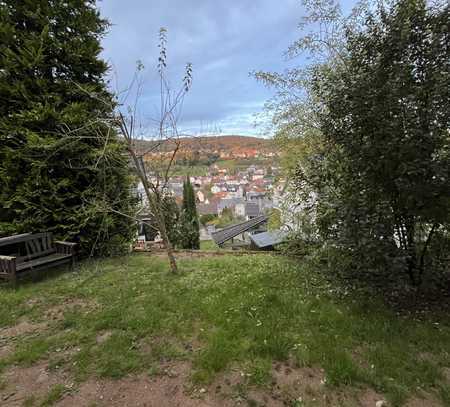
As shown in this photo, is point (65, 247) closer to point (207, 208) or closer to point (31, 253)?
point (31, 253)

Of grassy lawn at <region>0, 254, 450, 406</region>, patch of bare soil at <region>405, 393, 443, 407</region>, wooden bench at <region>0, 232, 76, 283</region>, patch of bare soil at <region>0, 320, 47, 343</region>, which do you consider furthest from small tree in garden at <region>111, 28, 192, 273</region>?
patch of bare soil at <region>405, 393, 443, 407</region>

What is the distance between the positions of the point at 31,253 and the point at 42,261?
487 millimetres

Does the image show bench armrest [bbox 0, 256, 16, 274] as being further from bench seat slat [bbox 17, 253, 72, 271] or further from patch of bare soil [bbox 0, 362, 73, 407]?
patch of bare soil [bbox 0, 362, 73, 407]

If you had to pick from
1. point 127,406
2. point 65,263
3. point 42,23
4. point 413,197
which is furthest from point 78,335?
point 42,23

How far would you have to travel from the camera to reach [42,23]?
14.4ft

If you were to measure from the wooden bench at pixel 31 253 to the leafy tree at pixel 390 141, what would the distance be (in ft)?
13.9

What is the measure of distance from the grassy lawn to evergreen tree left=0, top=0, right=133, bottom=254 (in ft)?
4.73

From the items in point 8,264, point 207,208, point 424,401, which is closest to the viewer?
point 424,401

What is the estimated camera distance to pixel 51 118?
447 centimetres

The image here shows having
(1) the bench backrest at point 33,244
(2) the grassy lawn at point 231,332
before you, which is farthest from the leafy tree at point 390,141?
(1) the bench backrest at point 33,244

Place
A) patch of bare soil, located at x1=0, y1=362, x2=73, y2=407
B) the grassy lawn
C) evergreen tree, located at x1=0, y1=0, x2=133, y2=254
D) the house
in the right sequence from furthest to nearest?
the house
evergreen tree, located at x1=0, y1=0, x2=133, y2=254
the grassy lawn
patch of bare soil, located at x1=0, y1=362, x2=73, y2=407

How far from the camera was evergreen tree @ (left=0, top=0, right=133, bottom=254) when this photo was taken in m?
4.24

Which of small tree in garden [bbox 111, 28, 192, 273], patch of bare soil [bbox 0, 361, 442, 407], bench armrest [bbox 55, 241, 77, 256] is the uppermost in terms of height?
small tree in garden [bbox 111, 28, 192, 273]

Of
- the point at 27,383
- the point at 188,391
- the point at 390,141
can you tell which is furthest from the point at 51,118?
the point at 390,141
